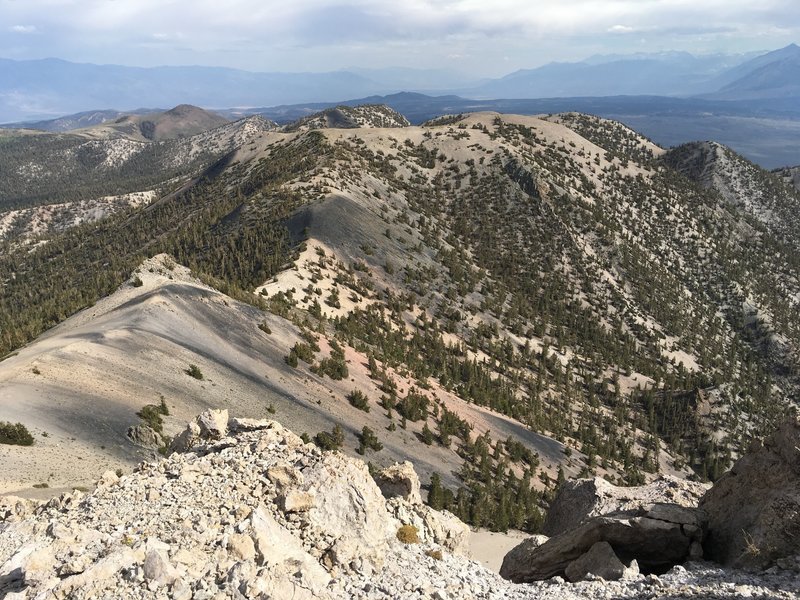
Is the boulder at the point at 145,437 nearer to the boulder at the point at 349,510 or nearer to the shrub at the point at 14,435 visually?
the shrub at the point at 14,435

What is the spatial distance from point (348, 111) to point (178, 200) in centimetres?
10455

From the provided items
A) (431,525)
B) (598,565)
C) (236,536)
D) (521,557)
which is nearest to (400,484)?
(431,525)

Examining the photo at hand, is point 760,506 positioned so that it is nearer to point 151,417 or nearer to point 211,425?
point 211,425

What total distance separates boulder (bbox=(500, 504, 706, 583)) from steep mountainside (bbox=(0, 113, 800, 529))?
36.5 feet

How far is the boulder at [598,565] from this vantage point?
41.5ft

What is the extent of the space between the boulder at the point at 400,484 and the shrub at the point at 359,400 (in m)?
16.3

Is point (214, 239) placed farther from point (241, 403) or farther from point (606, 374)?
point (606, 374)

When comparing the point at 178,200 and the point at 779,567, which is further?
the point at 178,200

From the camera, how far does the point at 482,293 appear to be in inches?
2628

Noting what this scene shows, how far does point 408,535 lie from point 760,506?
30.6 ft

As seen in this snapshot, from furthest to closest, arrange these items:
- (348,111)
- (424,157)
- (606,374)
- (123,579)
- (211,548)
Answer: (348,111) < (424,157) < (606,374) < (211,548) < (123,579)

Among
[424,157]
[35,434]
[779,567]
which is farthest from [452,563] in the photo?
[424,157]

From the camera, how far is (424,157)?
98562 millimetres

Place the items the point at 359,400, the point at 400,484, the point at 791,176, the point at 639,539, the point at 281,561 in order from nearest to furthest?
the point at 281,561, the point at 639,539, the point at 400,484, the point at 359,400, the point at 791,176
